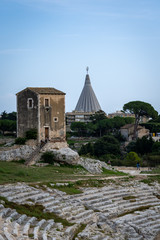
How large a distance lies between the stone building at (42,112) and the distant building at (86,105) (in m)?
87.8

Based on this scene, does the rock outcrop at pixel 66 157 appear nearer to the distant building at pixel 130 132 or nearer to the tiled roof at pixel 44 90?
the tiled roof at pixel 44 90

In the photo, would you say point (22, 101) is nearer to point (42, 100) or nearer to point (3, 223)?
point (42, 100)

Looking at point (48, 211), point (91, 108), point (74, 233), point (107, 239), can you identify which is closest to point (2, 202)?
point (48, 211)

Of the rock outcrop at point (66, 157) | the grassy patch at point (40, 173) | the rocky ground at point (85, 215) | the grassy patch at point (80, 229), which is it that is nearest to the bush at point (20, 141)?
the grassy patch at point (40, 173)

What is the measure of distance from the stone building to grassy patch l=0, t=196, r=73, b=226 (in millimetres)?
17774

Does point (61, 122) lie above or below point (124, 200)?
above

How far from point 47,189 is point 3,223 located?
266 inches

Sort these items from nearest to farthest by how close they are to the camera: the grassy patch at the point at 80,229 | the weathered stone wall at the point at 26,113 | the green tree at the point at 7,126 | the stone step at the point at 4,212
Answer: the stone step at the point at 4,212
the grassy patch at the point at 80,229
the weathered stone wall at the point at 26,113
the green tree at the point at 7,126

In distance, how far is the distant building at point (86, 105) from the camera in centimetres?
12644

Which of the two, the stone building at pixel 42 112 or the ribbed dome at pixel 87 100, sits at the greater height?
the ribbed dome at pixel 87 100

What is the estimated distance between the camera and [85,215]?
19438 mm

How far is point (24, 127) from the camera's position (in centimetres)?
3659

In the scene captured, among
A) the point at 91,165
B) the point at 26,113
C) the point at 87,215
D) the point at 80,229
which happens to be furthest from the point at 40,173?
the point at 80,229

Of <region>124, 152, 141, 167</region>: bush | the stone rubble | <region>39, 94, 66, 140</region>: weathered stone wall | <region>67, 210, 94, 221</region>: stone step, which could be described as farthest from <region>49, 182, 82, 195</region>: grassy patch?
<region>124, 152, 141, 167</region>: bush
